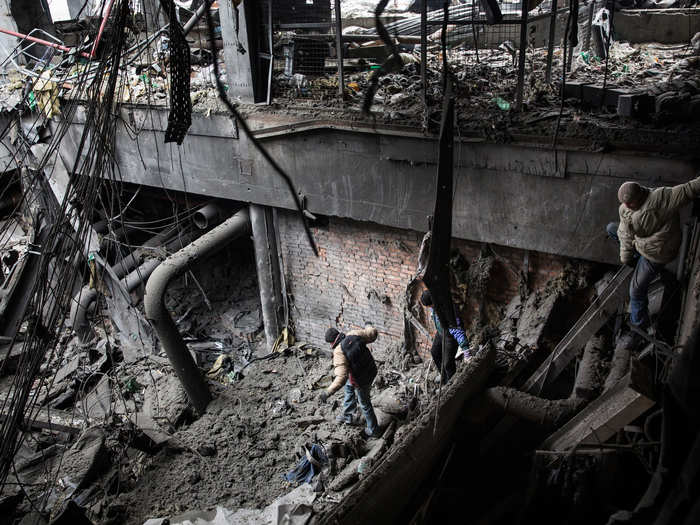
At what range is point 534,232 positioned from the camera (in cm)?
698

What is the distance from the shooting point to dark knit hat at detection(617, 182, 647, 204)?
5.05m

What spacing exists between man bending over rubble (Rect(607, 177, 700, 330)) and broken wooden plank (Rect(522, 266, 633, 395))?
0.52 ft

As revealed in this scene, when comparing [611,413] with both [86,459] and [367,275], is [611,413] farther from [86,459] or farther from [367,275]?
[86,459]

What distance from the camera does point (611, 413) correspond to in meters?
3.52

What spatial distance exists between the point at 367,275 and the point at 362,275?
99 mm

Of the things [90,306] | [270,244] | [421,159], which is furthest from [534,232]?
[90,306]

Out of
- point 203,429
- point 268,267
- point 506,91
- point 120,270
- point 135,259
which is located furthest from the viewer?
point 120,270

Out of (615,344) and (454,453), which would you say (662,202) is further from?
(454,453)

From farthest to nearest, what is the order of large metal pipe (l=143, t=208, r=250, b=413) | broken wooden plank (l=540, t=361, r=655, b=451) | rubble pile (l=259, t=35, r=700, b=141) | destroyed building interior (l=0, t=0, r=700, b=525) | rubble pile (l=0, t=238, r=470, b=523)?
large metal pipe (l=143, t=208, r=250, b=413) < rubble pile (l=0, t=238, r=470, b=523) < rubble pile (l=259, t=35, r=700, b=141) < destroyed building interior (l=0, t=0, r=700, b=525) < broken wooden plank (l=540, t=361, r=655, b=451)

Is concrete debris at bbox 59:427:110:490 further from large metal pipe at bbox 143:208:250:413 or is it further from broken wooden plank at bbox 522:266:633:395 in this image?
broken wooden plank at bbox 522:266:633:395

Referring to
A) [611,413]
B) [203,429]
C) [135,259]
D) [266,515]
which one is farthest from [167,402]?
[611,413]

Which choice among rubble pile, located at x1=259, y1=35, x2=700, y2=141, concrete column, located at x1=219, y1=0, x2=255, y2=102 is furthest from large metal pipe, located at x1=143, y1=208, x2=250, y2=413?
rubble pile, located at x1=259, y1=35, x2=700, y2=141

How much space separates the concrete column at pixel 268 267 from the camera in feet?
31.2

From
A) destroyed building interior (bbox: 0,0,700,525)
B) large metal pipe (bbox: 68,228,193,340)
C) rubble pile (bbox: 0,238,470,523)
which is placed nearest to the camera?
destroyed building interior (bbox: 0,0,700,525)
